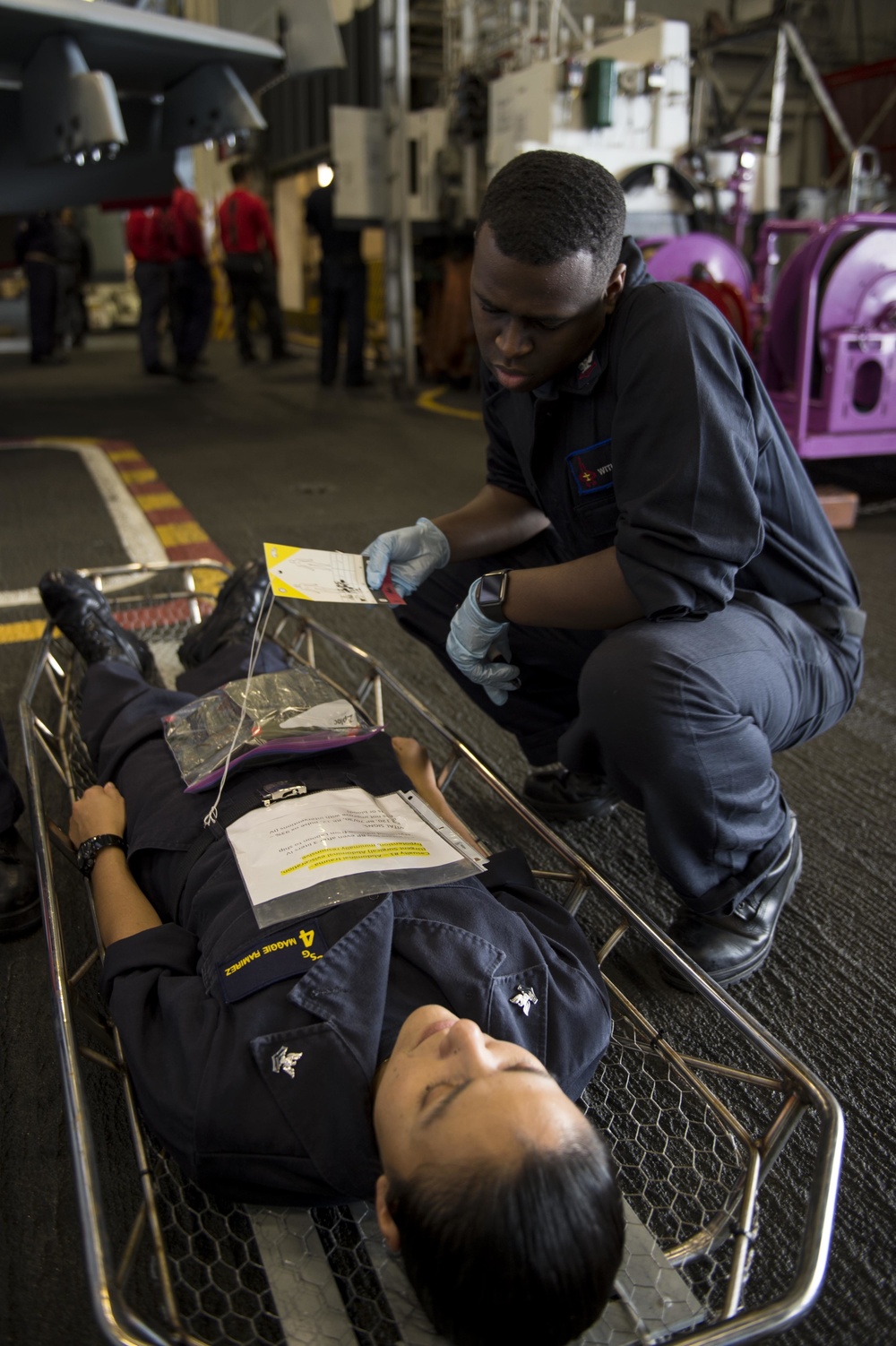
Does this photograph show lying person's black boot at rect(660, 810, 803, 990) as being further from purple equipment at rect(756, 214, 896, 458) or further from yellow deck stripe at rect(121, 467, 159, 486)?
yellow deck stripe at rect(121, 467, 159, 486)

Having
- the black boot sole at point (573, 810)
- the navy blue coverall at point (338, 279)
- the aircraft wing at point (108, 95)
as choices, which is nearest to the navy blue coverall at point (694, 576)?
the black boot sole at point (573, 810)

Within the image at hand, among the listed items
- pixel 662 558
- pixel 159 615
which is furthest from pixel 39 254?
pixel 662 558

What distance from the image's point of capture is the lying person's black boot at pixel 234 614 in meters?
2.37

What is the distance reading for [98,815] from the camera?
5.70ft

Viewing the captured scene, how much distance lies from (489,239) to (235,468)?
14.6 feet

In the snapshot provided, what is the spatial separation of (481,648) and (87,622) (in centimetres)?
108

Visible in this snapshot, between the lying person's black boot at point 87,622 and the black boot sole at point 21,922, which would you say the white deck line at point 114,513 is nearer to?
the lying person's black boot at point 87,622

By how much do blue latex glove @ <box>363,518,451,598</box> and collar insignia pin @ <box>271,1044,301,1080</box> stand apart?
0.95 meters

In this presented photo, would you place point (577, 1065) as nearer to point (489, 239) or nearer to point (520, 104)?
point (489, 239)

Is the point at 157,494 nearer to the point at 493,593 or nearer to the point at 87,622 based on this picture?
the point at 87,622

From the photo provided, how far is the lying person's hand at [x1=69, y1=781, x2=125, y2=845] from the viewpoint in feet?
5.63

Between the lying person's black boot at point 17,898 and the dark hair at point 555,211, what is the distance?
1.38m

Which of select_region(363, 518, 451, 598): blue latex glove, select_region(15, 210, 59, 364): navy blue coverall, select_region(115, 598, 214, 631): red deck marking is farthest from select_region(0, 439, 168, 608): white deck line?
select_region(15, 210, 59, 364): navy blue coverall

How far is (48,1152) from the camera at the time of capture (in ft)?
4.47
